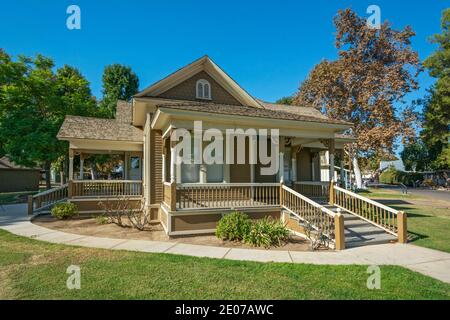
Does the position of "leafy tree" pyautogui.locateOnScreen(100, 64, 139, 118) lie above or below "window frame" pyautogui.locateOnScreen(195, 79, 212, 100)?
above

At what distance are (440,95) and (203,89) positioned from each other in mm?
35480

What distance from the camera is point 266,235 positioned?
7.86 metres

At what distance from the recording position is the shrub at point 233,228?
8367 mm

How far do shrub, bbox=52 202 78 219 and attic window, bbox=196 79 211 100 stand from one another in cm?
793

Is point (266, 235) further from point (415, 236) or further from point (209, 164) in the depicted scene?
point (415, 236)

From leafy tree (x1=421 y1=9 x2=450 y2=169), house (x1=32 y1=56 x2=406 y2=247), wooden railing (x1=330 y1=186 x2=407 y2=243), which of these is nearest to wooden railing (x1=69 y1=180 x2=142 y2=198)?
house (x1=32 y1=56 x2=406 y2=247)

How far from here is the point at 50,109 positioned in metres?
21.1

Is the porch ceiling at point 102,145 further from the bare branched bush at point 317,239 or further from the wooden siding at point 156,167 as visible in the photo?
the bare branched bush at point 317,239

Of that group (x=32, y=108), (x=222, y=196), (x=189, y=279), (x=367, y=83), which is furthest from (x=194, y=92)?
(x=367, y=83)

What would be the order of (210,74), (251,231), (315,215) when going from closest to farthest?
1. (251,231)
2. (315,215)
3. (210,74)

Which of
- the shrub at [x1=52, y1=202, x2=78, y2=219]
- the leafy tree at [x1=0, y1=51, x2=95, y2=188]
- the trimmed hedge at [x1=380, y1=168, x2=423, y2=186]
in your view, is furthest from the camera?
the trimmed hedge at [x1=380, y1=168, x2=423, y2=186]

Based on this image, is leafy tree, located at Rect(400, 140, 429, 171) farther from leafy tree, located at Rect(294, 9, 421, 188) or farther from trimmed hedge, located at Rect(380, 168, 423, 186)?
leafy tree, located at Rect(294, 9, 421, 188)

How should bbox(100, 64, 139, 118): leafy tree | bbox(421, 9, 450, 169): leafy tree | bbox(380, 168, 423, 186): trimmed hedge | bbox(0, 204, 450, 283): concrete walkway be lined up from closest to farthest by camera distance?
bbox(0, 204, 450, 283): concrete walkway → bbox(421, 9, 450, 169): leafy tree → bbox(100, 64, 139, 118): leafy tree → bbox(380, 168, 423, 186): trimmed hedge

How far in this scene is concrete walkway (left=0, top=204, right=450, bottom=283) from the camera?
6.26 metres
